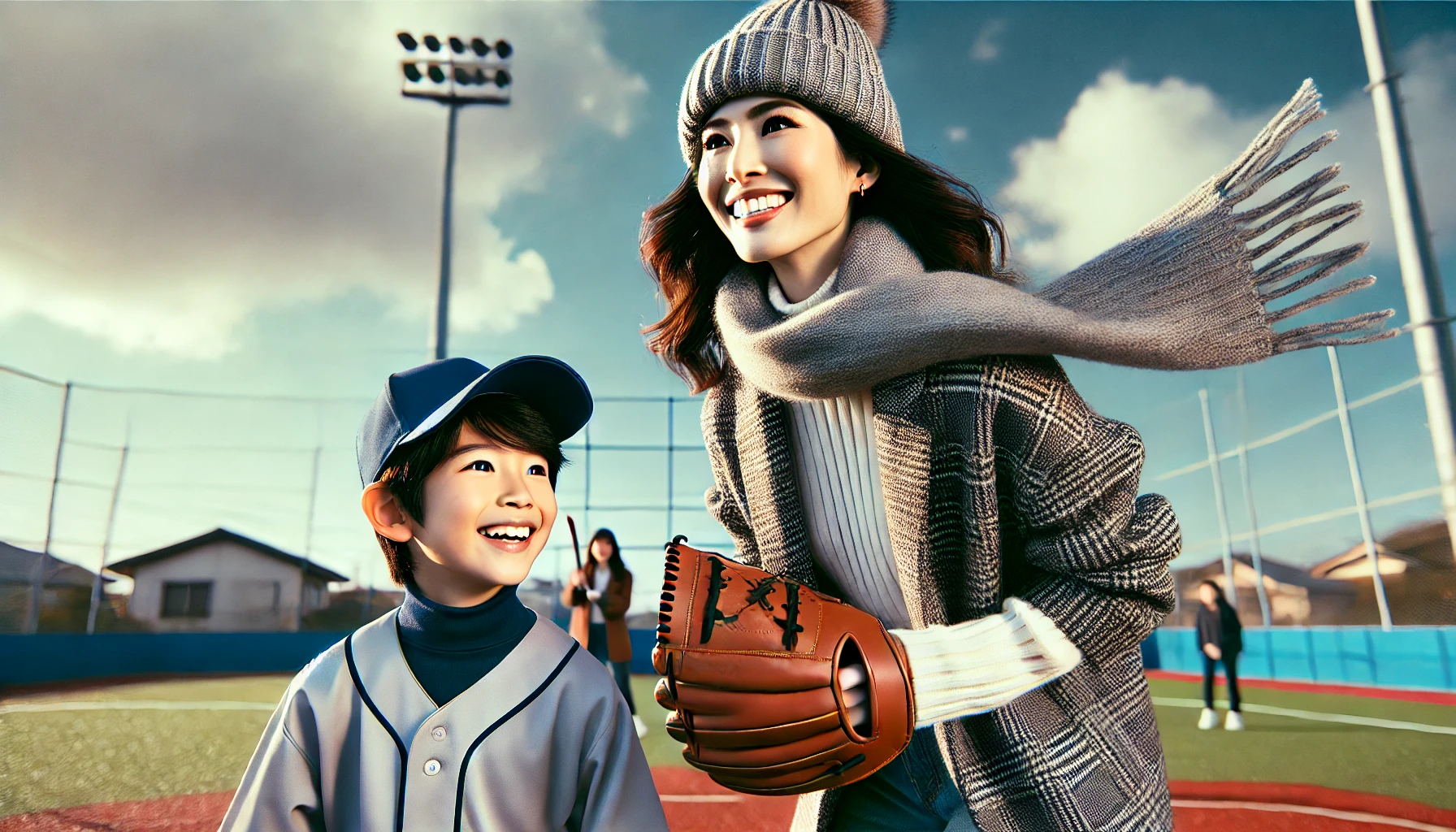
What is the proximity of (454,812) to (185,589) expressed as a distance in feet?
80.7

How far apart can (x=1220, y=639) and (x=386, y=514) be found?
28.1 ft

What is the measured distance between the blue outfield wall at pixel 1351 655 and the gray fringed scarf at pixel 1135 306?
9.56m

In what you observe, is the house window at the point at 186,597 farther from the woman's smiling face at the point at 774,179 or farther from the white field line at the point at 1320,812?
the woman's smiling face at the point at 774,179

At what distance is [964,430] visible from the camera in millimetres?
1220

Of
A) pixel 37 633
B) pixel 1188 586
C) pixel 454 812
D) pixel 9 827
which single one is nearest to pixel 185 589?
pixel 37 633

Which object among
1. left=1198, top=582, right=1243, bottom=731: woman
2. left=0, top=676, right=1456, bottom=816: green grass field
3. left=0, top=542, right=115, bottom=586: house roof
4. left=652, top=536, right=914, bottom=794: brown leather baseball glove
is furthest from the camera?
left=0, top=542, right=115, bottom=586: house roof

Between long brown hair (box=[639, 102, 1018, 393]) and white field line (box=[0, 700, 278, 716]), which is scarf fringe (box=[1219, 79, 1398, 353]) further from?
white field line (box=[0, 700, 278, 716])

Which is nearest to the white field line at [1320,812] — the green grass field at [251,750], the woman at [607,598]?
the green grass field at [251,750]

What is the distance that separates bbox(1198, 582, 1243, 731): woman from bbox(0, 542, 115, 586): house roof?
49.9 ft

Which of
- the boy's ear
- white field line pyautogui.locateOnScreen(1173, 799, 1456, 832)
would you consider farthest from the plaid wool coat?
white field line pyautogui.locateOnScreen(1173, 799, 1456, 832)

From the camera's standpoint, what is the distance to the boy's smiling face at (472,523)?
60.3 inches

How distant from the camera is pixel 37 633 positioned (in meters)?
12.9

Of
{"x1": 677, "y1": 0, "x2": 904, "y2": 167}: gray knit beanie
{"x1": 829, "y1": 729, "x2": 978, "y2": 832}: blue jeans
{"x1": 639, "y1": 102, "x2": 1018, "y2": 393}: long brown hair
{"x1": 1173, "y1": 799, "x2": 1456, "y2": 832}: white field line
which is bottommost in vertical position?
{"x1": 1173, "y1": 799, "x2": 1456, "y2": 832}: white field line

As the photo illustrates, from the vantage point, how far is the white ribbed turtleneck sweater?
3.82 feet
